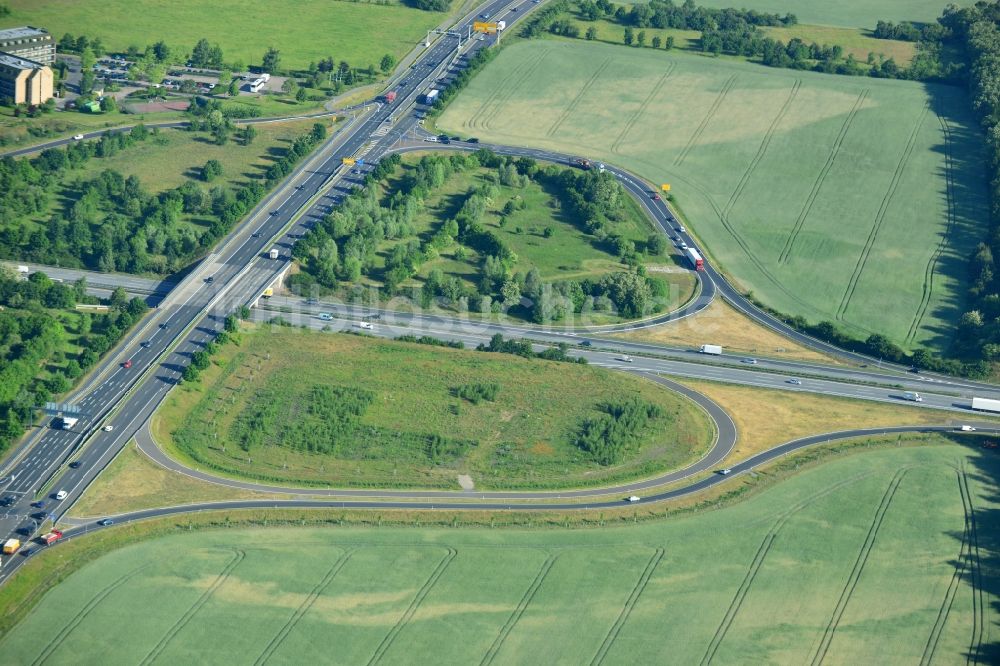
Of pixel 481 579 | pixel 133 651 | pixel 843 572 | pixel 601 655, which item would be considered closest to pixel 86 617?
pixel 133 651

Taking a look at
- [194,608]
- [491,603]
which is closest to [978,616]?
[491,603]

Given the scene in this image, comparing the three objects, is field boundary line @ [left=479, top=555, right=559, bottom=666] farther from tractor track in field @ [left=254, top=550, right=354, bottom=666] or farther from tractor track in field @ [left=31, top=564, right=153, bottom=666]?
tractor track in field @ [left=31, top=564, right=153, bottom=666]

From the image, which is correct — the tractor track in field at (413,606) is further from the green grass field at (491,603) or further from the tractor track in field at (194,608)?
the tractor track in field at (194,608)

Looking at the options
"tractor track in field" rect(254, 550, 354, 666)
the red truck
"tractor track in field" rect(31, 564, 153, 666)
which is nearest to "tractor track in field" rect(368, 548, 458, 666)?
"tractor track in field" rect(254, 550, 354, 666)

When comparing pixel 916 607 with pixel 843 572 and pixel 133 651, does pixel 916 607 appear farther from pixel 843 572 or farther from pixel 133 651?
pixel 133 651

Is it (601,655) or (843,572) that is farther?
(843,572)

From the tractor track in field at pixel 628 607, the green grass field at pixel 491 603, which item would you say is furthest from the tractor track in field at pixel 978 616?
the tractor track in field at pixel 628 607
